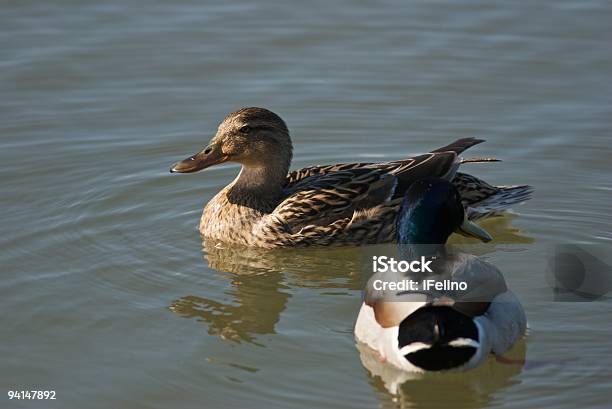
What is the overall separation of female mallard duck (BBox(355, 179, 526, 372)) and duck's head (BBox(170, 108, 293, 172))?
238 centimetres

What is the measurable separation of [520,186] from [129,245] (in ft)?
11.4

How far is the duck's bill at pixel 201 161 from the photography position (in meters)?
10.4

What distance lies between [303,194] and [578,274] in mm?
2441

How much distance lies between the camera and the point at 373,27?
14578mm

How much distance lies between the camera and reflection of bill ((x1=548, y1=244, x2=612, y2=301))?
9125 millimetres

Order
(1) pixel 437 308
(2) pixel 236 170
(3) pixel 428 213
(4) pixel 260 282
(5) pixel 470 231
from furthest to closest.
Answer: (2) pixel 236 170 < (4) pixel 260 282 < (5) pixel 470 231 < (3) pixel 428 213 < (1) pixel 437 308

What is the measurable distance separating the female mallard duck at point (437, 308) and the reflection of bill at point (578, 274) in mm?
1053

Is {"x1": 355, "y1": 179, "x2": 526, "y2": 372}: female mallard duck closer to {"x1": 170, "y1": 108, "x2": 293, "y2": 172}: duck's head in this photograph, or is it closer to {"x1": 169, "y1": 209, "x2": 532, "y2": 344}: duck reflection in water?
{"x1": 169, "y1": 209, "x2": 532, "y2": 344}: duck reflection in water

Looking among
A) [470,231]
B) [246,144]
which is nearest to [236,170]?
[246,144]

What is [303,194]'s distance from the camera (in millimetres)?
10422

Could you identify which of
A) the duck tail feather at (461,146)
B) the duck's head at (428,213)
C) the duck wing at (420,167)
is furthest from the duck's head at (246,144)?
the duck's head at (428,213)

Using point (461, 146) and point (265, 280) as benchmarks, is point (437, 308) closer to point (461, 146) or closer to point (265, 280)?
point (265, 280)

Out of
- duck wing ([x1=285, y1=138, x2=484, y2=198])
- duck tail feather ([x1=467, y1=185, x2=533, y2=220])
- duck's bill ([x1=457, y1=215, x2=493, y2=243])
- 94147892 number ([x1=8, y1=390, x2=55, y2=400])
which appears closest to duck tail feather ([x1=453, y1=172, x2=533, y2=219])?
duck tail feather ([x1=467, y1=185, x2=533, y2=220])

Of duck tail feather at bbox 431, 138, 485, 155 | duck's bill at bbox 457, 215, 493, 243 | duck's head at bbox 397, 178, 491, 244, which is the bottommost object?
duck's bill at bbox 457, 215, 493, 243
